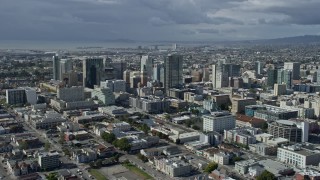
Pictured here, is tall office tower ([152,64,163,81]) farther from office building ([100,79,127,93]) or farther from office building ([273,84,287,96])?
office building ([273,84,287,96])

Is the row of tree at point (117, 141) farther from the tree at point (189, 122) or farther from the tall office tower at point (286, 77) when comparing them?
the tall office tower at point (286, 77)

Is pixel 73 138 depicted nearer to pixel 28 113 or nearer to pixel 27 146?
pixel 27 146

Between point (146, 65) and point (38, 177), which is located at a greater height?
point (146, 65)

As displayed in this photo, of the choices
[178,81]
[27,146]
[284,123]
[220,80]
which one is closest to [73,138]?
[27,146]

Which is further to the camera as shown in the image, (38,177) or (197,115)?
(197,115)

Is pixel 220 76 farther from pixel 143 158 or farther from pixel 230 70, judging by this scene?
pixel 143 158

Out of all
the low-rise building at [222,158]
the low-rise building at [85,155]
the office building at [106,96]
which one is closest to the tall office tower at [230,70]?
the office building at [106,96]
